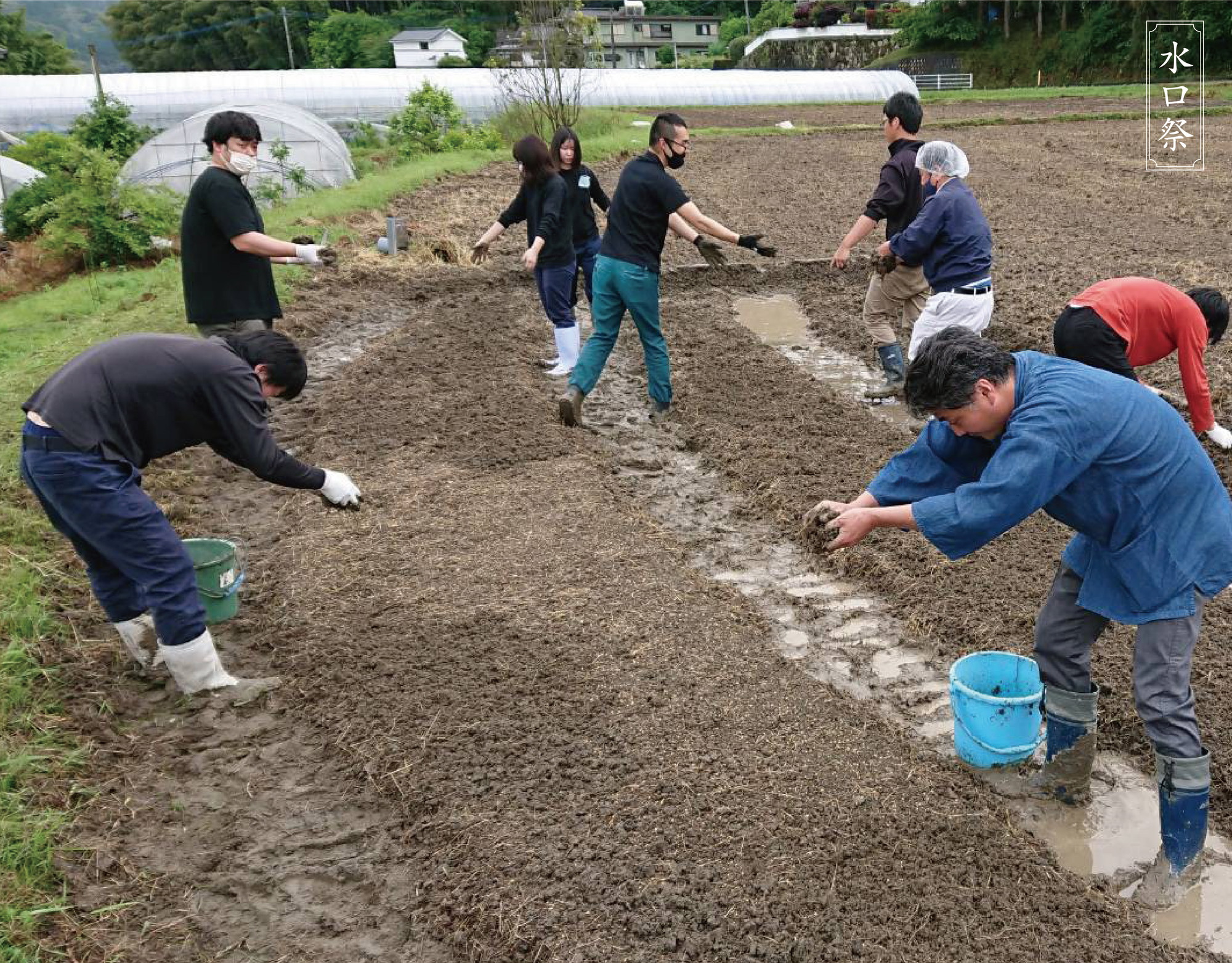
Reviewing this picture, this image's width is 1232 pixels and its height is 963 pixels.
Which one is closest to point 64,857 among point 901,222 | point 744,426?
point 744,426

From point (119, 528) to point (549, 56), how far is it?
17.5 metres

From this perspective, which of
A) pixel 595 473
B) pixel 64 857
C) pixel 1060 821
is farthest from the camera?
pixel 595 473

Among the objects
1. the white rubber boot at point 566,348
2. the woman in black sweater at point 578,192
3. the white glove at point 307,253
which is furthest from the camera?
the white rubber boot at point 566,348

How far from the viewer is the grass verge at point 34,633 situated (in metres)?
2.95

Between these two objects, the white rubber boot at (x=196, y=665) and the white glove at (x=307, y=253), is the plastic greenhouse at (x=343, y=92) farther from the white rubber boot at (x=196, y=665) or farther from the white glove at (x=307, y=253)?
the white rubber boot at (x=196, y=665)

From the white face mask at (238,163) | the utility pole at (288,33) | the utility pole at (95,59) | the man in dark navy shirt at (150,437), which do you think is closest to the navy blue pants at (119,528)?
the man in dark navy shirt at (150,437)

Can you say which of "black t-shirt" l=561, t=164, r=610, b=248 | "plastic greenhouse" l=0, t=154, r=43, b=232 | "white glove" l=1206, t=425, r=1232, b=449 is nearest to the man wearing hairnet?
"white glove" l=1206, t=425, r=1232, b=449

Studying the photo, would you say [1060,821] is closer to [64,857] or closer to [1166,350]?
[1166,350]

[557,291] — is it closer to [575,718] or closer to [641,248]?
[641,248]

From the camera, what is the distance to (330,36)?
2147 inches

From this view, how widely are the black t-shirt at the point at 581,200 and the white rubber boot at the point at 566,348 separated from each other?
0.71 meters

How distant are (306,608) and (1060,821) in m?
3.16

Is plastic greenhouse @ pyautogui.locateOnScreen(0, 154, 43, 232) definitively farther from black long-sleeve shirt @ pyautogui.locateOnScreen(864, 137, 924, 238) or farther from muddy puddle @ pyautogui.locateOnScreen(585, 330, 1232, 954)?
black long-sleeve shirt @ pyautogui.locateOnScreen(864, 137, 924, 238)

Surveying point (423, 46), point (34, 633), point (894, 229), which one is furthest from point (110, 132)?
point (423, 46)
